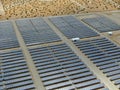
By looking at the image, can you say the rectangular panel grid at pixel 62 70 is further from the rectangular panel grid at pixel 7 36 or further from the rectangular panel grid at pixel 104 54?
the rectangular panel grid at pixel 7 36

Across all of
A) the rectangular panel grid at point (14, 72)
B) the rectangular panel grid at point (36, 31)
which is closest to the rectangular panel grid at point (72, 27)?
the rectangular panel grid at point (36, 31)

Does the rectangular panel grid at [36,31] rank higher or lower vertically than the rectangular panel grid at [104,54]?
higher

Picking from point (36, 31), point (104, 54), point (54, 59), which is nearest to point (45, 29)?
point (36, 31)

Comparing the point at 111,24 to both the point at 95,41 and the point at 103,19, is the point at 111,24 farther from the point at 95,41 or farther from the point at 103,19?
the point at 95,41

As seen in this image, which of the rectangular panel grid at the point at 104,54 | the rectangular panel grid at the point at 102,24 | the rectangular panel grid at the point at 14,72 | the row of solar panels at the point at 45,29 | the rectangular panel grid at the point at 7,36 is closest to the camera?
the rectangular panel grid at the point at 14,72

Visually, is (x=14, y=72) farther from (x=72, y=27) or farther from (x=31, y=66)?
(x=72, y=27)

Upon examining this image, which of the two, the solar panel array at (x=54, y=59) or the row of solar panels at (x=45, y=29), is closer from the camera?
the solar panel array at (x=54, y=59)

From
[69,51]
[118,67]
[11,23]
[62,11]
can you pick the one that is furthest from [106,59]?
[62,11]
